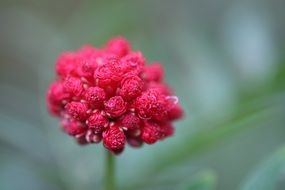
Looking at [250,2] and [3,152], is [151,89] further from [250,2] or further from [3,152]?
[250,2]

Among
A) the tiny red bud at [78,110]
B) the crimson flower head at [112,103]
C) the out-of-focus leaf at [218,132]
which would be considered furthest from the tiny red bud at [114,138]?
the out-of-focus leaf at [218,132]

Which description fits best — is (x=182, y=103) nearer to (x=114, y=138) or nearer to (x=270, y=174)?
(x=270, y=174)

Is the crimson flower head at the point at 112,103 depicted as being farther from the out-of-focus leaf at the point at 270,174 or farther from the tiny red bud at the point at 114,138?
the out-of-focus leaf at the point at 270,174

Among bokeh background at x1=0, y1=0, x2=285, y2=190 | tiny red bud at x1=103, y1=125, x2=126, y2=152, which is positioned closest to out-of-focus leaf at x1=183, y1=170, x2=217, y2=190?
bokeh background at x1=0, y1=0, x2=285, y2=190

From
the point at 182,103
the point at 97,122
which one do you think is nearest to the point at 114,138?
the point at 97,122

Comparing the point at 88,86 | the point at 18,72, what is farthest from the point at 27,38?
the point at 88,86

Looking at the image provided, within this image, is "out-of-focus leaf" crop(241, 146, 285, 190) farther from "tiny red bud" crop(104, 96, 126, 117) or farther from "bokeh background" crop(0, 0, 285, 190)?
"tiny red bud" crop(104, 96, 126, 117)
